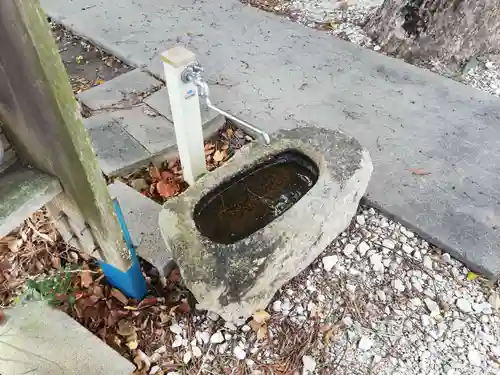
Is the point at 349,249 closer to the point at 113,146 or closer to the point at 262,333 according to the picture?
the point at 262,333

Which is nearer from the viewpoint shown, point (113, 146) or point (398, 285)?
point (398, 285)

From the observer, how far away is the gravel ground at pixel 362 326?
81.0 inches

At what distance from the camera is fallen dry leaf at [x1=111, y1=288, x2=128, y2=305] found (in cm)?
221

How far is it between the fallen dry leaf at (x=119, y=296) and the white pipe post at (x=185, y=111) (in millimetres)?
747

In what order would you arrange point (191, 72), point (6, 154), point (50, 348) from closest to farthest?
1. point (6, 154)
2. point (50, 348)
3. point (191, 72)

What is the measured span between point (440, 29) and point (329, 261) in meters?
2.19

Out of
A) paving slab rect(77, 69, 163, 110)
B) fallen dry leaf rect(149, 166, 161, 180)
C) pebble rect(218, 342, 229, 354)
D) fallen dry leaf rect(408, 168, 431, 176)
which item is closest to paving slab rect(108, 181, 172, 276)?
fallen dry leaf rect(149, 166, 161, 180)

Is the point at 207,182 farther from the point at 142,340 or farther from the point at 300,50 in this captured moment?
the point at 300,50

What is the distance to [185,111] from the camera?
7.65 feet

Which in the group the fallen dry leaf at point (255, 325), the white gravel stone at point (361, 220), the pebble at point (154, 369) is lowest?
the pebble at point (154, 369)

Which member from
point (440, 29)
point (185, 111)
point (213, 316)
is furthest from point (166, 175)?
point (440, 29)

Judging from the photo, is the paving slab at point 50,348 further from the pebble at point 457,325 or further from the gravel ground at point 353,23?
the gravel ground at point 353,23

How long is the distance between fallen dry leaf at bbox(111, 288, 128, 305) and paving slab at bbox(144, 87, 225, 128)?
1207 mm

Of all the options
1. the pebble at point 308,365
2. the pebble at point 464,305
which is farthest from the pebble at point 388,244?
the pebble at point 308,365
